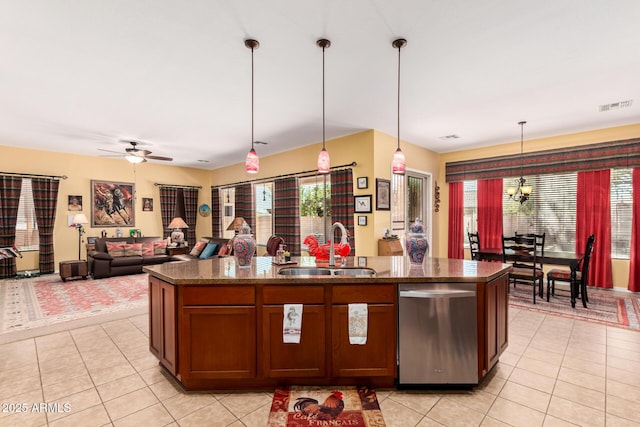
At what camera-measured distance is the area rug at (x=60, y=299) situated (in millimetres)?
3900

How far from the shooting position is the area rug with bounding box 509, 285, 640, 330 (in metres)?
3.73

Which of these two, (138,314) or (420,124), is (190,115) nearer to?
(138,314)

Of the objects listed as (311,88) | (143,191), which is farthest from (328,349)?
(143,191)

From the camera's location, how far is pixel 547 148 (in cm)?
554

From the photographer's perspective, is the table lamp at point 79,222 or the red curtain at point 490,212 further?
the table lamp at point 79,222

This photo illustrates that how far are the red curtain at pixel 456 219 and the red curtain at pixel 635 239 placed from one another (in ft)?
8.44

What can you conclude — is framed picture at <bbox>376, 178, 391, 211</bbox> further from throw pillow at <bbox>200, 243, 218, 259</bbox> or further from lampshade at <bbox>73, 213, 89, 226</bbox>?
lampshade at <bbox>73, 213, 89, 226</bbox>

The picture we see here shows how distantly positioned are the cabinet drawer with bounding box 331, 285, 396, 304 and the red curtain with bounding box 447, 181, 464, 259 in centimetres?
506

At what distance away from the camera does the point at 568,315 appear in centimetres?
389

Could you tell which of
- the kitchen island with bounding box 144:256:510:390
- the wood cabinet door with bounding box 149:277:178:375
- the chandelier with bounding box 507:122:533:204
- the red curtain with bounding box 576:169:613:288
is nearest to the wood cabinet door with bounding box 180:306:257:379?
the kitchen island with bounding box 144:256:510:390

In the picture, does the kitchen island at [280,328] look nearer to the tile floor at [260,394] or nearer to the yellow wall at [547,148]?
the tile floor at [260,394]

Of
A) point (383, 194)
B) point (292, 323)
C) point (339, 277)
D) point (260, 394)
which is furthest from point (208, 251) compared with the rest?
point (339, 277)

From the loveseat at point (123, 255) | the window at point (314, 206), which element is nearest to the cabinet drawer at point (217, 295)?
the window at point (314, 206)

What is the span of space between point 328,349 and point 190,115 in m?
3.81
